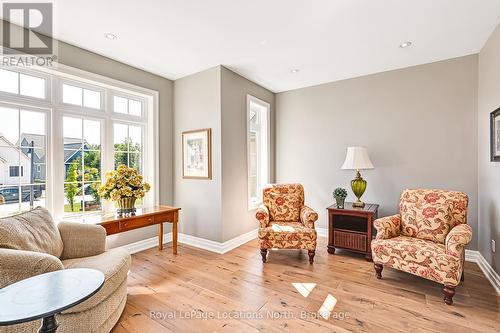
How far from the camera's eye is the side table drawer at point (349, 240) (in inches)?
125

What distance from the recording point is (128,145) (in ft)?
11.7

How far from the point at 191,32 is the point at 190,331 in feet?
9.07

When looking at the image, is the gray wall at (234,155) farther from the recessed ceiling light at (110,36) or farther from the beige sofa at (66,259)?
the beige sofa at (66,259)

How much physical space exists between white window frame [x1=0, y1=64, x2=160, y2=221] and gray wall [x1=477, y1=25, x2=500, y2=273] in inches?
162

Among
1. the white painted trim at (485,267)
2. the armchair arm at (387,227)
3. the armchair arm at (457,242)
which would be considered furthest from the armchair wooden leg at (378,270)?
the white painted trim at (485,267)

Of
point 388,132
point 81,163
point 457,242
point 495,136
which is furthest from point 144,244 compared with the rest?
point 495,136

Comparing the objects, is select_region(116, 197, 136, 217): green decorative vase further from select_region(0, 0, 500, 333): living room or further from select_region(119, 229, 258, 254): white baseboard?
select_region(119, 229, 258, 254): white baseboard

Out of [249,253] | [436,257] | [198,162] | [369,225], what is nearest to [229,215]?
[249,253]

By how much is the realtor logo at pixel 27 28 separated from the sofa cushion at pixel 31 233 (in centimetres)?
169

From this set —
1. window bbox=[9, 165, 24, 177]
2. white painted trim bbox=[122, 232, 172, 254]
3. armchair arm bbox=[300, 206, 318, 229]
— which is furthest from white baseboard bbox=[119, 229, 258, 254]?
window bbox=[9, 165, 24, 177]

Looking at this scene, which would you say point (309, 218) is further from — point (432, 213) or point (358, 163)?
point (432, 213)

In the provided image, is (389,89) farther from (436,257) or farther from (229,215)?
(229,215)

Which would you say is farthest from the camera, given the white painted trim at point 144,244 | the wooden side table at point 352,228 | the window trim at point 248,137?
the window trim at point 248,137

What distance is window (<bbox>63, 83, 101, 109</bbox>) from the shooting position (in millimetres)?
2920
